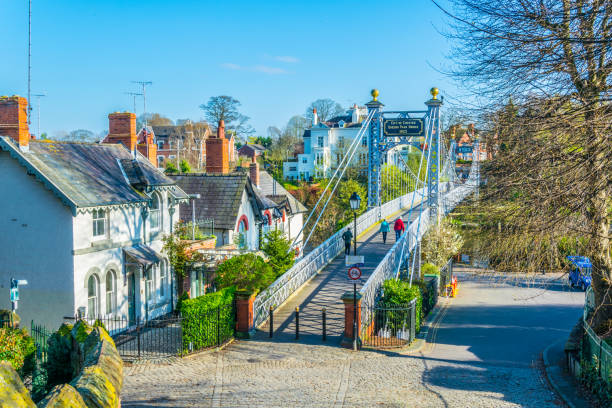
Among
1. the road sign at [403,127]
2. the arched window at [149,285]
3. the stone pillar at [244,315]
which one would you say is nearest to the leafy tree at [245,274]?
the stone pillar at [244,315]

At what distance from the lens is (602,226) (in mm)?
12625

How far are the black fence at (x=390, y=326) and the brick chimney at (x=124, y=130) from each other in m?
13.0

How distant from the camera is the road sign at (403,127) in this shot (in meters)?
30.5

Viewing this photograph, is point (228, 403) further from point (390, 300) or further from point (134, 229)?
point (134, 229)

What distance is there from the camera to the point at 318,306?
1805 centimetres

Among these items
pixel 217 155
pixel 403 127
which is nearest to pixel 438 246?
pixel 403 127

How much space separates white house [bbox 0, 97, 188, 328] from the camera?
57.2 feet

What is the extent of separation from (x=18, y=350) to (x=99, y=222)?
6754 millimetres

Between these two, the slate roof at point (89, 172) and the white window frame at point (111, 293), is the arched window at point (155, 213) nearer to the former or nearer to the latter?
the slate roof at point (89, 172)

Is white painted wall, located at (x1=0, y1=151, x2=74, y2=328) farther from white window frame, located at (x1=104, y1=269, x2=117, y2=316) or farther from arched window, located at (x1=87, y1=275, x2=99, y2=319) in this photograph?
white window frame, located at (x1=104, y1=269, x2=117, y2=316)

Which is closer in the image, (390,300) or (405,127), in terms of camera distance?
(390,300)

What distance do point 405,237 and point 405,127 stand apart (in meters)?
10.2

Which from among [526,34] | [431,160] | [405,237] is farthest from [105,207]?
[431,160]

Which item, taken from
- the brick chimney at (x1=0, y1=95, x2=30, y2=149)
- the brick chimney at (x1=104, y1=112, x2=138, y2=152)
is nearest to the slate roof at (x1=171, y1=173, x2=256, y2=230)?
the brick chimney at (x1=104, y1=112, x2=138, y2=152)
